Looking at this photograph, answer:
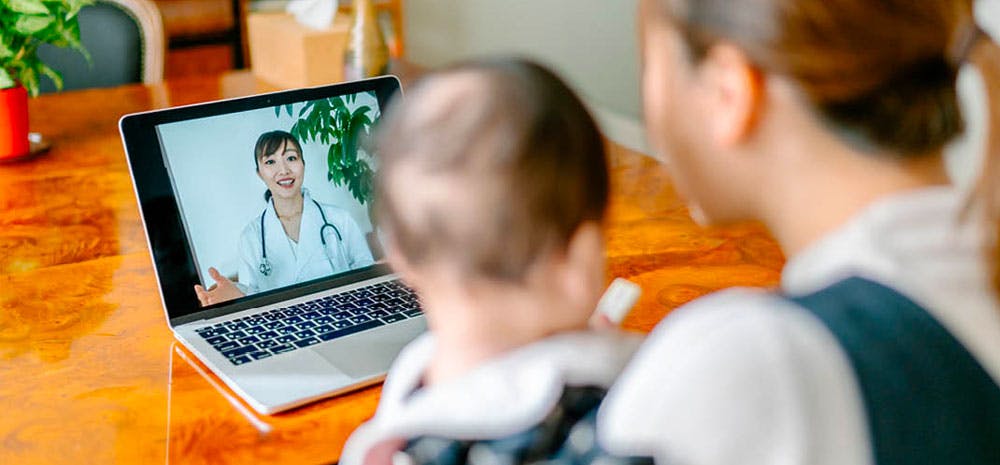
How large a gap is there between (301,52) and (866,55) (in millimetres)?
1730

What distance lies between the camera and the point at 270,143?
132cm

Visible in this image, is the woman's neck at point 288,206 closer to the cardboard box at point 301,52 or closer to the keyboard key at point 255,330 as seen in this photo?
the keyboard key at point 255,330

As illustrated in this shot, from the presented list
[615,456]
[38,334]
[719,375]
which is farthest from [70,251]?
[719,375]

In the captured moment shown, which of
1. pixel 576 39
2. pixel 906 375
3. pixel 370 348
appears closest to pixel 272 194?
pixel 370 348

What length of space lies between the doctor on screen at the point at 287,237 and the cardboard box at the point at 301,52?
90 centimetres

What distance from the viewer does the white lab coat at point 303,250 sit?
1286mm

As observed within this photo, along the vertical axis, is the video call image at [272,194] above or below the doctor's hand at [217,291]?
above

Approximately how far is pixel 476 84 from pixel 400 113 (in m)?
0.06

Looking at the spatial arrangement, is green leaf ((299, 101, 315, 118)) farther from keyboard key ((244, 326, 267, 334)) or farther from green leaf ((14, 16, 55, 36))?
green leaf ((14, 16, 55, 36))

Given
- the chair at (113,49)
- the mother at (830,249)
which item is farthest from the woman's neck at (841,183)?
the chair at (113,49)

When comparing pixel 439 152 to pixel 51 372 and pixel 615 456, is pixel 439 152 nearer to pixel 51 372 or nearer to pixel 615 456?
pixel 615 456

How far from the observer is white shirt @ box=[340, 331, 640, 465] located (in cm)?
80

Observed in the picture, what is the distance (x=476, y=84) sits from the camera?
2.51 ft

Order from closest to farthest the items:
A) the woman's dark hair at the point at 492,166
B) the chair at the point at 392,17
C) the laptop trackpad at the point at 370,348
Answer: the woman's dark hair at the point at 492,166 < the laptop trackpad at the point at 370,348 < the chair at the point at 392,17
